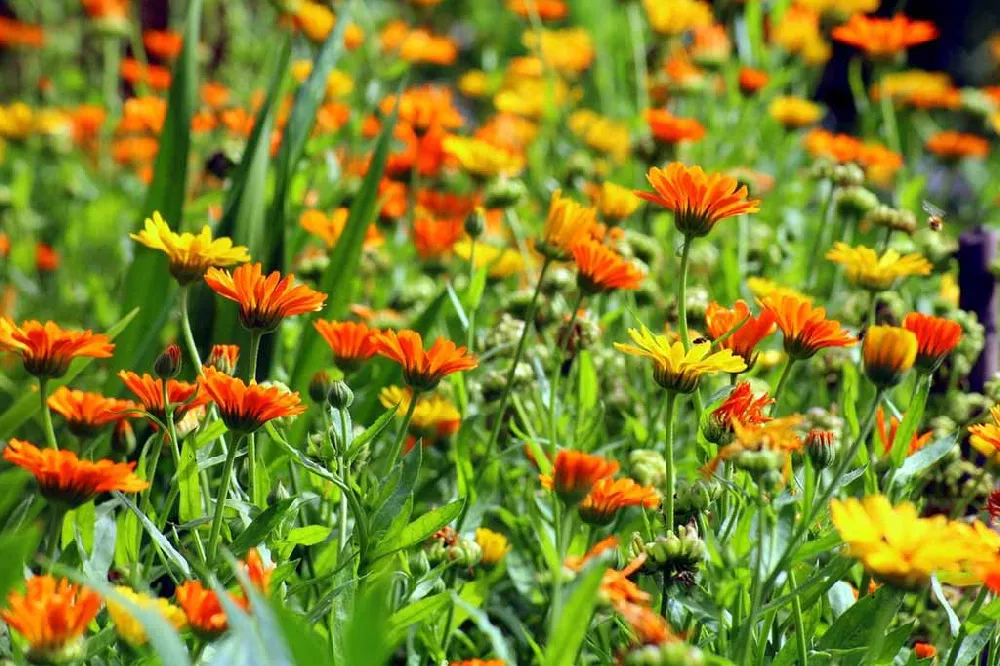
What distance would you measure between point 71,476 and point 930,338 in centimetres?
74

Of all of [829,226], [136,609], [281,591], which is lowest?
[829,226]

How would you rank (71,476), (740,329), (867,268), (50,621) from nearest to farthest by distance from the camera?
(50,621), (71,476), (740,329), (867,268)

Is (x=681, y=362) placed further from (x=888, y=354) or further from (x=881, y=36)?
(x=881, y=36)

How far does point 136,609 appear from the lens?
2.55 ft

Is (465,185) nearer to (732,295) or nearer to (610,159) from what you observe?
(610,159)

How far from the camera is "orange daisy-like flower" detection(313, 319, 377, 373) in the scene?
130 cm

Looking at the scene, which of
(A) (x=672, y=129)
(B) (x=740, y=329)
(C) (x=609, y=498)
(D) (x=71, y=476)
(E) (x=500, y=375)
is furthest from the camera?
(A) (x=672, y=129)

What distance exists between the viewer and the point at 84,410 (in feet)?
3.88

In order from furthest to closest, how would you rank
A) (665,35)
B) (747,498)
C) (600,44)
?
(600,44) < (665,35) < (747,498)

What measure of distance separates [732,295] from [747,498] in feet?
2.51

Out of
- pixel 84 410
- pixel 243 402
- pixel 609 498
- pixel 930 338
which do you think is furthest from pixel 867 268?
pixel 84 410

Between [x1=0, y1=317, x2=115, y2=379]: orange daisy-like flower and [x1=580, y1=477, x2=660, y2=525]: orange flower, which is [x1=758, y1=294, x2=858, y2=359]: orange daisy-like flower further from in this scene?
[x1=0, y1=317, x2=115, y2=379]: orange daisy-like flower

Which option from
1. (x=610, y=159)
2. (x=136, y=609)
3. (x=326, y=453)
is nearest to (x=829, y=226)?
(x=610, y=159)

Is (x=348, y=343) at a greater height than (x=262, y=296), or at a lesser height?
lesser
